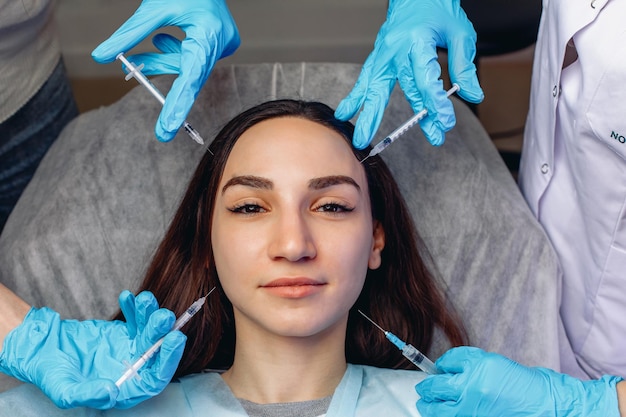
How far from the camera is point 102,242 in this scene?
6.08 feet

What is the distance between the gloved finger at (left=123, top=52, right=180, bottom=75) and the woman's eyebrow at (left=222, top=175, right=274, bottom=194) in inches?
11.7

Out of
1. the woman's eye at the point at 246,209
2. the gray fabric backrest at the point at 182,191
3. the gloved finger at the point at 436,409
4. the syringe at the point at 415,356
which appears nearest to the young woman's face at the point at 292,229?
the woman's eye at the point at 246,209

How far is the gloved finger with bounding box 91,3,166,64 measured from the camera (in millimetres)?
1567

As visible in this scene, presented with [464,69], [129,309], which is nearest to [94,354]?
[129,309]

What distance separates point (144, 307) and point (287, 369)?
0.99 feet

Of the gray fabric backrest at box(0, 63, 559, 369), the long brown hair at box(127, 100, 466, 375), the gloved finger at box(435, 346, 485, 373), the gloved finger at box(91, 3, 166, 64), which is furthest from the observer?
the gray fabric backrest at box(0, 63, 559, 369)

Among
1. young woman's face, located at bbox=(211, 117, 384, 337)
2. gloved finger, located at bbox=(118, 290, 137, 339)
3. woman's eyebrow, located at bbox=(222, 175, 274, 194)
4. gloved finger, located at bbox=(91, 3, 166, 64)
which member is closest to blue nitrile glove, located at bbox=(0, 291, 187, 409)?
gloved finger, located at bbox=(118, 290, 137, 339)

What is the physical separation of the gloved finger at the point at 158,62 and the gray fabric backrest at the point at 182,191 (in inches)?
12.3

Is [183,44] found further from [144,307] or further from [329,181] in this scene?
[144,307]

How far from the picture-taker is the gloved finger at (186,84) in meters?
1.50

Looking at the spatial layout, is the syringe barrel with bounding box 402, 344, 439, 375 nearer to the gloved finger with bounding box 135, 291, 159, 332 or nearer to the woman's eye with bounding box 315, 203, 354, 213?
the woman's eye with bounding box 315, 203, 354, 213

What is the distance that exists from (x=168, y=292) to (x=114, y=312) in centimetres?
18

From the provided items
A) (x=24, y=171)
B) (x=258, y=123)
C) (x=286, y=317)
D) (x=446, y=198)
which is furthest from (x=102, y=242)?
(x=446, y=198)

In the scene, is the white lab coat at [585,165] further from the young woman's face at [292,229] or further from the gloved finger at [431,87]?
the young woman's face at [292,229]
